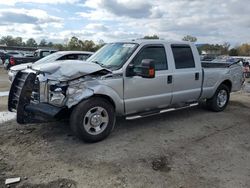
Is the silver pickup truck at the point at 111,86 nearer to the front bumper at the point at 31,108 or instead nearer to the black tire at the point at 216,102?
the front bumper at the point at 31,108

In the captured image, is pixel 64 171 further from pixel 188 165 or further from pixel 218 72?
pixel 218 72

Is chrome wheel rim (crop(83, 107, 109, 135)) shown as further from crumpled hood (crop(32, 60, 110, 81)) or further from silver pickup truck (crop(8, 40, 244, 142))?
crumpled hood (crop(32, 60, 110, 81))

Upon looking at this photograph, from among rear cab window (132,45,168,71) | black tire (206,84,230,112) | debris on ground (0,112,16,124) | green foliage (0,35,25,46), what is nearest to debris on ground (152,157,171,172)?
rear cab window (132,45,168,71)

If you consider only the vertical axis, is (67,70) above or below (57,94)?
above

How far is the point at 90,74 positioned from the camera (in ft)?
17.5

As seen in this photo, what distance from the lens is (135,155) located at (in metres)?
4.93

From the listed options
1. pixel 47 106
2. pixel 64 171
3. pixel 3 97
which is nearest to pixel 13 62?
pixel 3 97

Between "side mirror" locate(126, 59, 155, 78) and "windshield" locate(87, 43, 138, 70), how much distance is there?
224mm

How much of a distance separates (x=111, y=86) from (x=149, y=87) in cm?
98

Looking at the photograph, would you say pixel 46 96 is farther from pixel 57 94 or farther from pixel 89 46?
pixel 89 46

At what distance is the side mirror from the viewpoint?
18.2 ft

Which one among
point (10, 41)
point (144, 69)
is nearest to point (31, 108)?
Result: point (144, 69)

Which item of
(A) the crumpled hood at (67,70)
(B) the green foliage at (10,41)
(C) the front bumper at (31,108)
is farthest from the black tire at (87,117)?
(B) the green foliage at (10,41)

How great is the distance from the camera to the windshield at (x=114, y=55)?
235 inches
